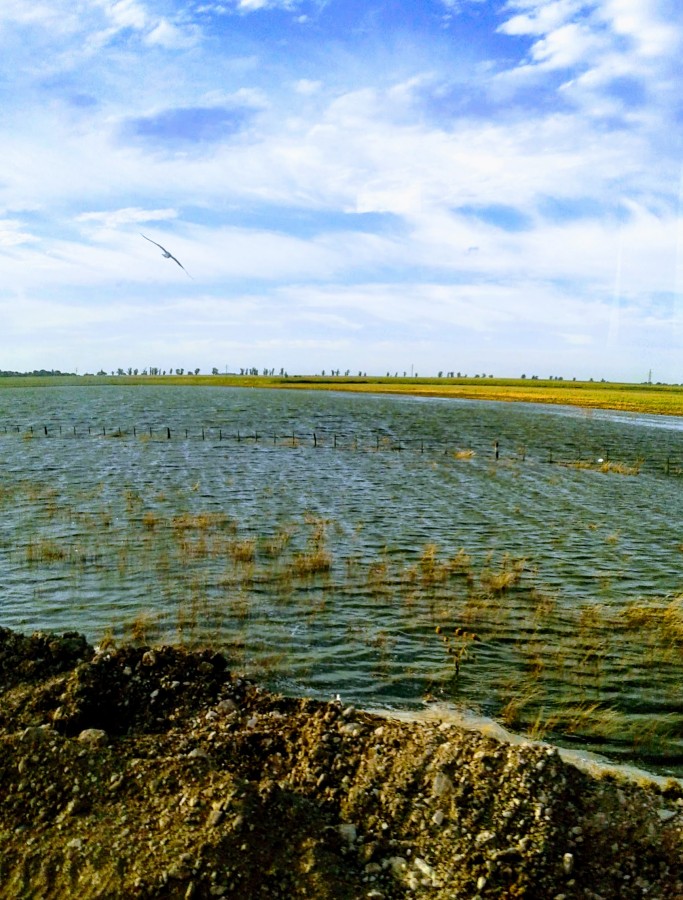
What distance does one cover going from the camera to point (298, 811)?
27.0 feet

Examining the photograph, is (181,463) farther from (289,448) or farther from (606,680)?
(606,680)

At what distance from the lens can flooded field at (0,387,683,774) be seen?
14062mm

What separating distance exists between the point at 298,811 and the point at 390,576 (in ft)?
42.2

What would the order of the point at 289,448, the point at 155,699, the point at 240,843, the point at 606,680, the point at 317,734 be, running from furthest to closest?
1. the point at 289,448
2. the point at 606,680
3. the point at 155,699
4. the point at 317,734
5. the point at 240,843

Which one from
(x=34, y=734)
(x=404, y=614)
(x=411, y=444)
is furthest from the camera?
(x=411, y=444)

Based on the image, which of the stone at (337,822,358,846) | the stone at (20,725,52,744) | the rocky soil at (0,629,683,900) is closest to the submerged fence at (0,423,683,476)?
the rocky soil at (0,629,683,900)

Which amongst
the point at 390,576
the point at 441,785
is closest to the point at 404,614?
the point at 390,576

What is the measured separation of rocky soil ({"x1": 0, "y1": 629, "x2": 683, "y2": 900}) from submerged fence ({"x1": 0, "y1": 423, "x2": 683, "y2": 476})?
40.1 meters

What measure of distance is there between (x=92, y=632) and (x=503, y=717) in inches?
367

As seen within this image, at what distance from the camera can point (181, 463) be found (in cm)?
4572

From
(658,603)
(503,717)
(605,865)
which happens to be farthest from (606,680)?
(605,865)

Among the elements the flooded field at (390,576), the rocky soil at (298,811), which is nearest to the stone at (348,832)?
the rocky soil at (298,811)

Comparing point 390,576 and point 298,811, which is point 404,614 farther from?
point 298,811

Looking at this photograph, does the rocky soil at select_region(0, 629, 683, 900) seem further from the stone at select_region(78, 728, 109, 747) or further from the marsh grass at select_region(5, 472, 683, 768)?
the marsh grass at select_region(5, 472, 683, 768)
